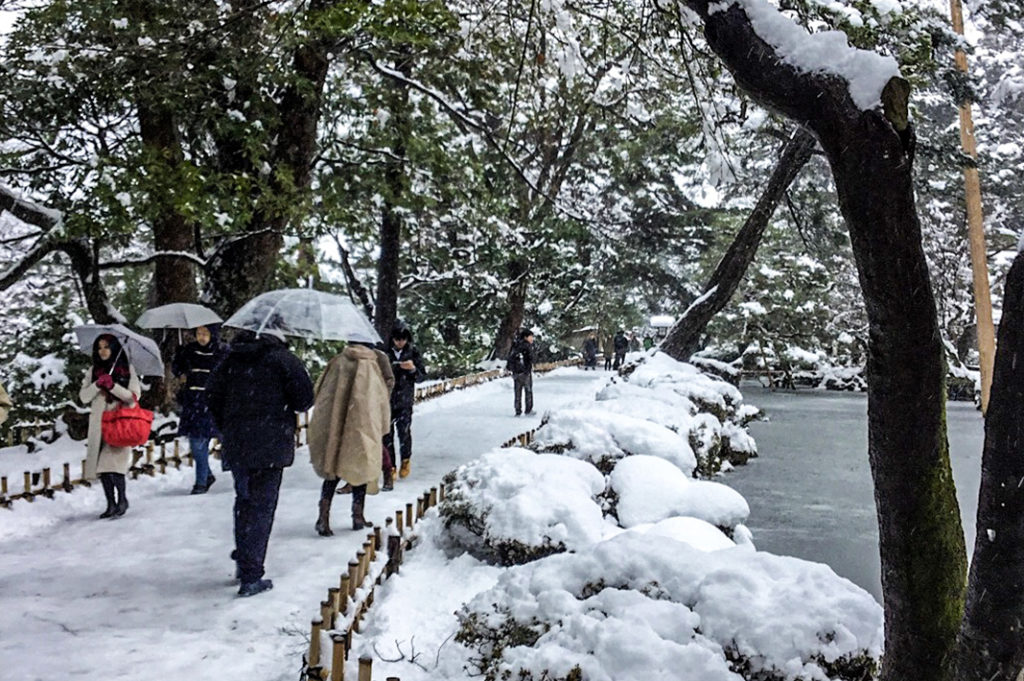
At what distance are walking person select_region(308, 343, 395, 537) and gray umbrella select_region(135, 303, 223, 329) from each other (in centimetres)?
349

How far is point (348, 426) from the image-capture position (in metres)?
6.19

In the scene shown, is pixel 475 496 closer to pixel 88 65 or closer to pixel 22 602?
pixel 22 602

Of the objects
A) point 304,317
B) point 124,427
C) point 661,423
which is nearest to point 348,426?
point 304,317

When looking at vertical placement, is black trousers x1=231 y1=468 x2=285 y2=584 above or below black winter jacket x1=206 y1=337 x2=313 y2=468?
below

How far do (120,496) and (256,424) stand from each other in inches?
117

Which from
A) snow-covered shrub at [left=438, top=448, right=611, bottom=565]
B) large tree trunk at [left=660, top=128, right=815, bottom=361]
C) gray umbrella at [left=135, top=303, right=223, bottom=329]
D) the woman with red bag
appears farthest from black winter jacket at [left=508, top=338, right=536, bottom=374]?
the woman with red bag

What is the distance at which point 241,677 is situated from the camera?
3.93 m

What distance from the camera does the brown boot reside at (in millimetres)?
6383

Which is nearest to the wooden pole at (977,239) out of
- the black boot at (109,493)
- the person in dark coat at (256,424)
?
the person in dark coat at (256,424)

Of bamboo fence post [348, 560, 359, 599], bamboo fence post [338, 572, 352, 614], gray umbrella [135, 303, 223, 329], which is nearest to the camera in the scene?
bamboo fence post [338, 572, 352, 614]

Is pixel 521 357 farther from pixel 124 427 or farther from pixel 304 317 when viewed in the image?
pixel 304 317

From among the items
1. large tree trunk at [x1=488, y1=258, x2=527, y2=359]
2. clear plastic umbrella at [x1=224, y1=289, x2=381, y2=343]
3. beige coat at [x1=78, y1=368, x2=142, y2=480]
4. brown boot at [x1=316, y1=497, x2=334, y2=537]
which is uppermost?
large tree trunk at [x1=488, y1=258, x2=527, y2=359]

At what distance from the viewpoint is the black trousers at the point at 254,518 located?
16.3ft

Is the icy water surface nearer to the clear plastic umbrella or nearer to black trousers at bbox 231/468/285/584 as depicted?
the clear plastic umbrella
